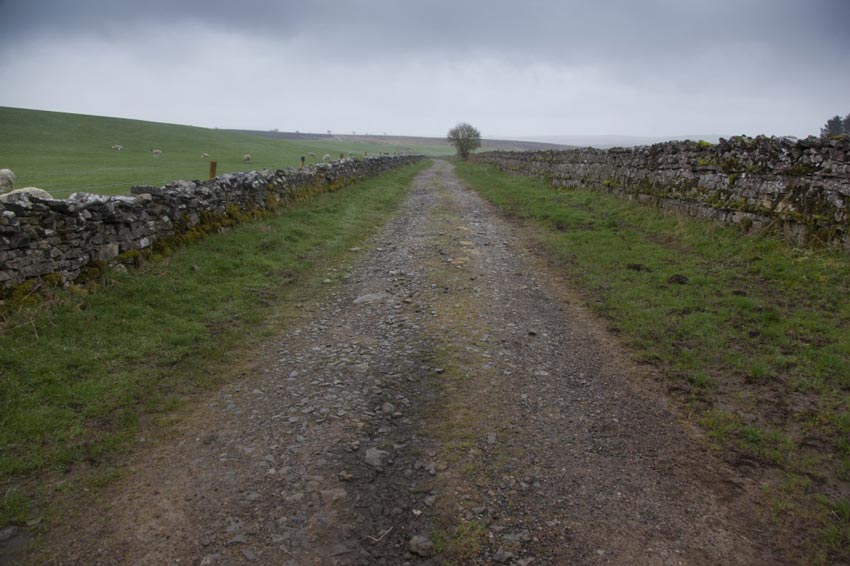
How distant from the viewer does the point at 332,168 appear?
23.3 meters

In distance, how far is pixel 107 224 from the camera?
8.41 metres

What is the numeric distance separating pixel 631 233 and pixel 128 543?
12616 millimetres

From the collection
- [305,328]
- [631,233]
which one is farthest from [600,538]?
[631,233]

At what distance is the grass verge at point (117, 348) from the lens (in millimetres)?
4406

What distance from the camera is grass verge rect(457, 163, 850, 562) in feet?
13.6

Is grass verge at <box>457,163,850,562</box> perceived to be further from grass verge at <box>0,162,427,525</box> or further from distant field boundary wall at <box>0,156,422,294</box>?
distant field boundary wall at <box>0,156,422,294</box>

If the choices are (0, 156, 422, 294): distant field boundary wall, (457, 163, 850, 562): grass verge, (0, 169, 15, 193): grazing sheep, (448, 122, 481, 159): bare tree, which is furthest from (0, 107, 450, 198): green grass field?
(448, 122, 481, 159): bare tree

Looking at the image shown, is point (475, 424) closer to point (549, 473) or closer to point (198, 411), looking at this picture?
point (549, 473)

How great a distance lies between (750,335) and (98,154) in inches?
1798

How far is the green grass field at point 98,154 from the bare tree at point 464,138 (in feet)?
130

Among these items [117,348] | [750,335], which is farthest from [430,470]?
[750,335]

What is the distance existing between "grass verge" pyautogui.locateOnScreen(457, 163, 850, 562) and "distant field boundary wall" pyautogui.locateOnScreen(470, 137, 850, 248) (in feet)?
1.79

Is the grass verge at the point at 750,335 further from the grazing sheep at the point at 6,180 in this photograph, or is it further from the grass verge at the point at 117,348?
the grazing sheep at the point at 6,180

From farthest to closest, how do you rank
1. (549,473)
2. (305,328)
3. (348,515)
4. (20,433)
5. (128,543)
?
(305,328)
(20,433)
(549,473)
(348,515)
(128,543)
